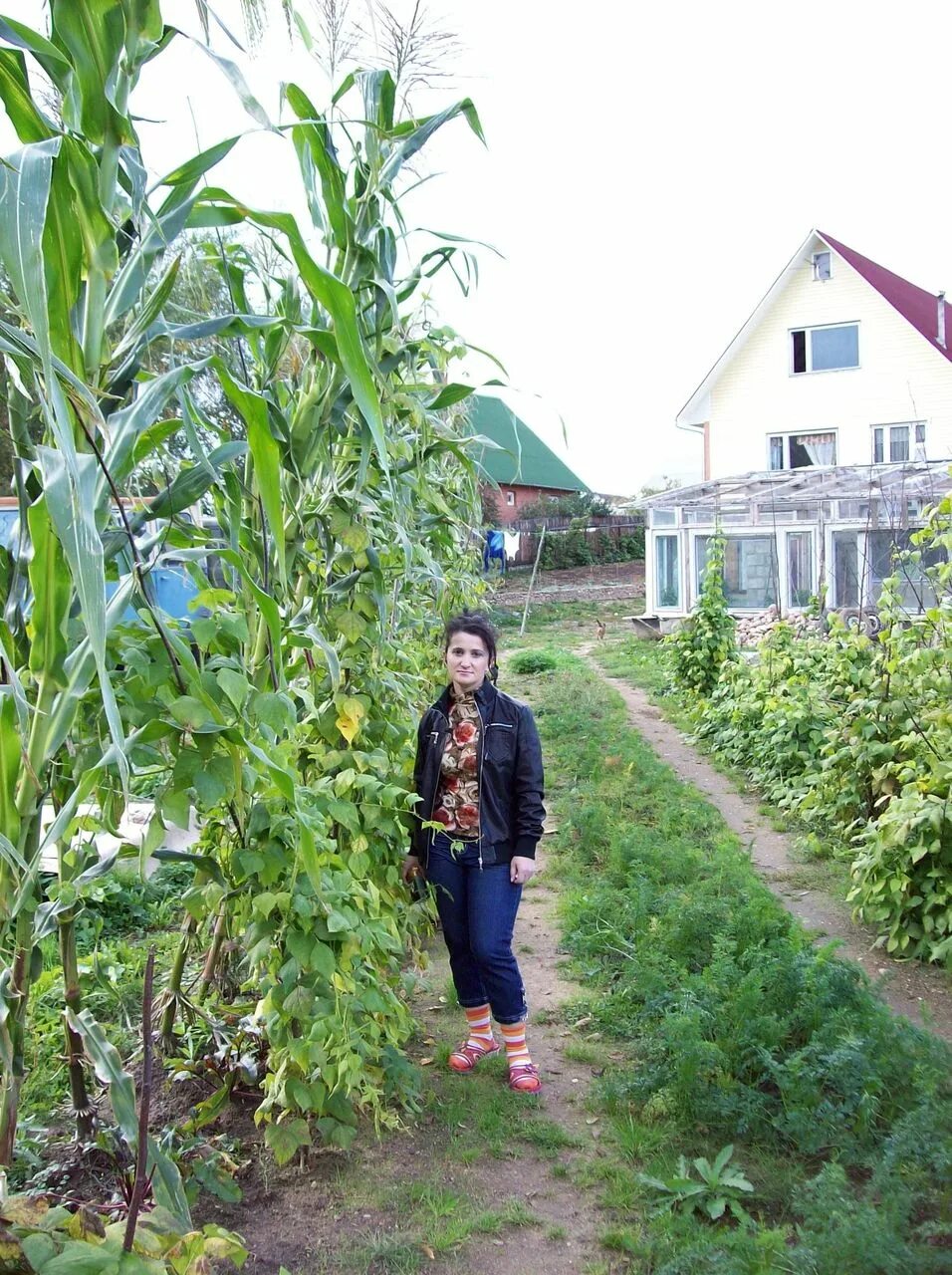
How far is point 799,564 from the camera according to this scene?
1545 cm

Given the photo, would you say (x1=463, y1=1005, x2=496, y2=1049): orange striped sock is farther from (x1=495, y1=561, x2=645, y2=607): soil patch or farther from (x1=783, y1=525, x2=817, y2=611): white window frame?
(x1=495, y1=561, x2=645, y2=607): soil patch

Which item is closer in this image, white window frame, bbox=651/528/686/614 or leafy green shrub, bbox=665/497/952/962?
leafy green shrub, bbox=665/497/952/962

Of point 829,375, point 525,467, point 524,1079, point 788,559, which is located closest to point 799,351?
point 829,375

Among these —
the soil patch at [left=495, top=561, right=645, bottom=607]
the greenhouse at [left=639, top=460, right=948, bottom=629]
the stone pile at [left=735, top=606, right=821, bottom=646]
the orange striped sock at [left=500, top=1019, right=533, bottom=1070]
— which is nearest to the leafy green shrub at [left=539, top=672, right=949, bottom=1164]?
the orange striped sock at [left=500, top=1019, right=533, bottom=1070]

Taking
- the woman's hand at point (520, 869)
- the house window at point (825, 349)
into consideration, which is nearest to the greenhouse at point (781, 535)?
the house window at point (825, 349)

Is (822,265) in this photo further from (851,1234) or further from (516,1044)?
(851,1234)

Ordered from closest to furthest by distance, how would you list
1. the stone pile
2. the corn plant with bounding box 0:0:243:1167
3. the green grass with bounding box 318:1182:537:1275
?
the corn plant with bounding box 0:0:243:1167 → the green grass with bounding box 318:1182:537:1275 → the stone pile

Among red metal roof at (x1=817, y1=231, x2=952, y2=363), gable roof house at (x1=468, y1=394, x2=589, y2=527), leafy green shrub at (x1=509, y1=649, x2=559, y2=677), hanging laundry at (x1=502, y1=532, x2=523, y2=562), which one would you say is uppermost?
red metal roof at (x1=817, y1=231, x2=952, y2=363)

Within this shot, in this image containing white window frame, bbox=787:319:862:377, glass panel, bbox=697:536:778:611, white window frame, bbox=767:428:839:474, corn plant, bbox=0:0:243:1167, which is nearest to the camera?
corn plant, bbox=0:0:243:1167

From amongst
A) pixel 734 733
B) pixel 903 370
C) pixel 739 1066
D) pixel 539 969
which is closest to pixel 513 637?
pixel 903 370

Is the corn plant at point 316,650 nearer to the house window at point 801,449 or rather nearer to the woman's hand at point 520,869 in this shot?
the woman's hand at point 520,869

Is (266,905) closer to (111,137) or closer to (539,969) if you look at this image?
(111,137)

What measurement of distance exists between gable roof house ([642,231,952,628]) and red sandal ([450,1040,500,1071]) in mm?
12567

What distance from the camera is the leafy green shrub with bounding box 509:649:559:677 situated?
1388 cm
